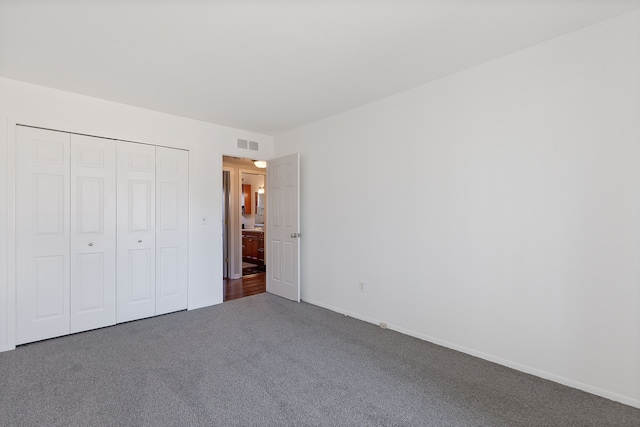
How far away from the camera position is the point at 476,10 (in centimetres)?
194

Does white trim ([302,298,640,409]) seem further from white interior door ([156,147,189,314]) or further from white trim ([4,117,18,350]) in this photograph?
white trim ([4,117,18,350])

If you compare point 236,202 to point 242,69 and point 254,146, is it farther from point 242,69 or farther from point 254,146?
point 242,69

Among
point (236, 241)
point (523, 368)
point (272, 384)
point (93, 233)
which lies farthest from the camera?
point (236, 241)

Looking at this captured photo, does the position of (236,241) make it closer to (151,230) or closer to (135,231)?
(151,230)

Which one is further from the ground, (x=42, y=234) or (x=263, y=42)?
(x=263, y=42)

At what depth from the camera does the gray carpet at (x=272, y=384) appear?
73.9 inches

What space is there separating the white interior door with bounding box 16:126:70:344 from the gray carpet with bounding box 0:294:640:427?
256 millimetres

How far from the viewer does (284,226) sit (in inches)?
181

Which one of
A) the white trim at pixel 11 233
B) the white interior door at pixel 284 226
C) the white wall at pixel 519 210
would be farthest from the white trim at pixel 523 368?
the white trim at pixel 11 233

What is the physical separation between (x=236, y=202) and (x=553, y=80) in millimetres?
5225

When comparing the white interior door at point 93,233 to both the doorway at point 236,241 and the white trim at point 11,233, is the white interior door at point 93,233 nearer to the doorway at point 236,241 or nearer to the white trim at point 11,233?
the white trim at point 11,233

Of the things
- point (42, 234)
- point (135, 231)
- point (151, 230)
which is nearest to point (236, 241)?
point (151, 230)

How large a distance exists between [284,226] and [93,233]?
7.80 feet

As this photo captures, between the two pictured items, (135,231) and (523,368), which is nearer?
(523,368)
